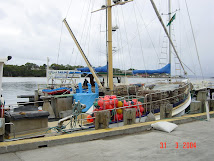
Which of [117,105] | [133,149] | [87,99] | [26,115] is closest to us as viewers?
[133,149]

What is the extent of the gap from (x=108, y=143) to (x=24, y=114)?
2.83 m

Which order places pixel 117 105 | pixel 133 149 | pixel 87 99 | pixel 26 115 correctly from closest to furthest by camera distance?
pixel 133 149
pixel 26 115
pixel 117 105
pixel 87 99

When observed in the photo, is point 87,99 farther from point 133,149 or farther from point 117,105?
point 133,149

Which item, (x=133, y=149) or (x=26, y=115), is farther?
(x=26, y=115)

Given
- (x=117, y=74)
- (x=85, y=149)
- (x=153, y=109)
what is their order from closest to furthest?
(x=85, y=149), (x=153, y=109), (x=117, y=74)

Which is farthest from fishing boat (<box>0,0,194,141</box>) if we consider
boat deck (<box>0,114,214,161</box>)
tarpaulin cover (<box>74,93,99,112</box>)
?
boat deck (<box>0,114,214,161</box>)

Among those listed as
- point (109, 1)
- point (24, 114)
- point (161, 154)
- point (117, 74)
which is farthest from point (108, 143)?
point (117, 74)

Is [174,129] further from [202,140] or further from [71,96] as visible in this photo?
[71,96]

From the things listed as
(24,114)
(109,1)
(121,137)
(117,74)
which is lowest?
(121,137)

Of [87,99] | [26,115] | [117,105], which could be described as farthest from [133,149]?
[87,99]

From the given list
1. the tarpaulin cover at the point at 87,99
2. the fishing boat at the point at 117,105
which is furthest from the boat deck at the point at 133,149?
the tarpaulin cover at the point at 87,99

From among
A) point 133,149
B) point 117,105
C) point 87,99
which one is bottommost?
point 133,149

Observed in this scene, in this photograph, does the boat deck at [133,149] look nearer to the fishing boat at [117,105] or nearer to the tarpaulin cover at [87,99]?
the fishing boat at [117,105]

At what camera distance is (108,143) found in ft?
21.7
